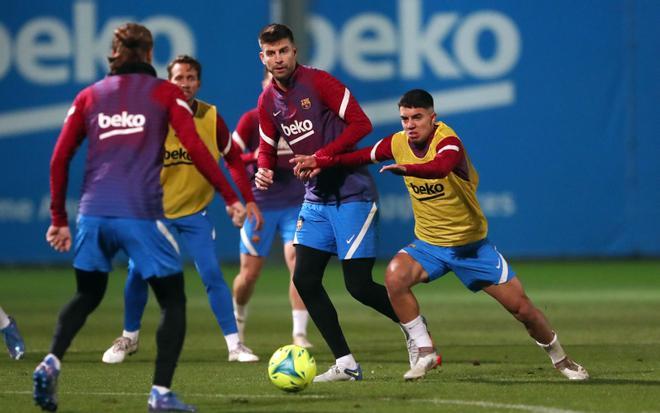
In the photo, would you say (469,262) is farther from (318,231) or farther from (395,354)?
(395,354)

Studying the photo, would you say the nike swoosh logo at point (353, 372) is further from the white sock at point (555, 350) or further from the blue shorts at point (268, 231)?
the blue shorts at point (268, 231)

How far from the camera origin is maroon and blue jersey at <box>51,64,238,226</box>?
723cm

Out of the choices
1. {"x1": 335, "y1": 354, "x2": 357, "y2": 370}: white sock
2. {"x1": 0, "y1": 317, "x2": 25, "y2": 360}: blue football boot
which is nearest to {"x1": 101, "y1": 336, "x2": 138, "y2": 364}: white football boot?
{"x1": 0, "y1": 317, "x2": 25, "y2": 360}: blue football boot

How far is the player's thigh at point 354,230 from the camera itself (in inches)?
355

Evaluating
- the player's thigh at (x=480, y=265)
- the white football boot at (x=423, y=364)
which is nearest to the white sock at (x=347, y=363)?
the white football boot at (x=423, y=364)

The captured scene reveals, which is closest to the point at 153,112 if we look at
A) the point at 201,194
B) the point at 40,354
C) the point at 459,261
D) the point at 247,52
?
the point at 459,261

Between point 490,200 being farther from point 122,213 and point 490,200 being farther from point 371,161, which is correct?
point 122,213

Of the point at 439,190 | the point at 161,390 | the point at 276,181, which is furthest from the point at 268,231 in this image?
the point at 161,390

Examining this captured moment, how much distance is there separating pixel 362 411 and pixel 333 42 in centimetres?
1364

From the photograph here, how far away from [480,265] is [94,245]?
274 cm

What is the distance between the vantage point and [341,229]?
9.03m

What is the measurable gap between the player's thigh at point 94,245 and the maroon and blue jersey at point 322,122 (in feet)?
7.07

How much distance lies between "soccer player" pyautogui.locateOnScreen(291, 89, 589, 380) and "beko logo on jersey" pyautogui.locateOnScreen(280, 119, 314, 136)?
0.40m

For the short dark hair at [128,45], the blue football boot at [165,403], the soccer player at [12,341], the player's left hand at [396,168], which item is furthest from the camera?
the soccer player at [12,341]
